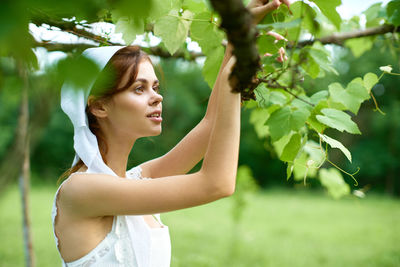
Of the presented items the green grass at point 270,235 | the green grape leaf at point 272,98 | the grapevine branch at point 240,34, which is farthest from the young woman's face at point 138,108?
the green grass at point 270,235

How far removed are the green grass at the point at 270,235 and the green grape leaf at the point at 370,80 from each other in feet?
12.3

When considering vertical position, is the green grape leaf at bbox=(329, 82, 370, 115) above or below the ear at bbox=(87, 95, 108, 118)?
above

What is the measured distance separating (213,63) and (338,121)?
1.69 ft

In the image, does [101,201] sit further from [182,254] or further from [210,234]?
[210,234]

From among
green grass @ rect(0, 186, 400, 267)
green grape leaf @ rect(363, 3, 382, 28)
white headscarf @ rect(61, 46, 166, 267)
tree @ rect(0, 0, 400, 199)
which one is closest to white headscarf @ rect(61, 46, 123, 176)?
white headscarf @ rect(61, 46, 166, 267)

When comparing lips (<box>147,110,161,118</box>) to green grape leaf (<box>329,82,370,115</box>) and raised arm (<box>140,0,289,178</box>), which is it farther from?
green grape leaf (<box>329,82,370,115</box>)

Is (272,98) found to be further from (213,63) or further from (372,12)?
(372,12)

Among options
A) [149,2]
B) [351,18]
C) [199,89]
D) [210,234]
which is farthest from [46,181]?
[149,2]

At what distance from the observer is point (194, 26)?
125 cm

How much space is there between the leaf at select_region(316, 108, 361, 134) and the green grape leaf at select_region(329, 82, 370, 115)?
15 cm

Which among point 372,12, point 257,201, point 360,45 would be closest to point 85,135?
point 372,12

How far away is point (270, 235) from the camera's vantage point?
7777 millimetres

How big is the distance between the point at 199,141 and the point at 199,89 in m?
18.6

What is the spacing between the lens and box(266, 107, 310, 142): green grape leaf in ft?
3.69
